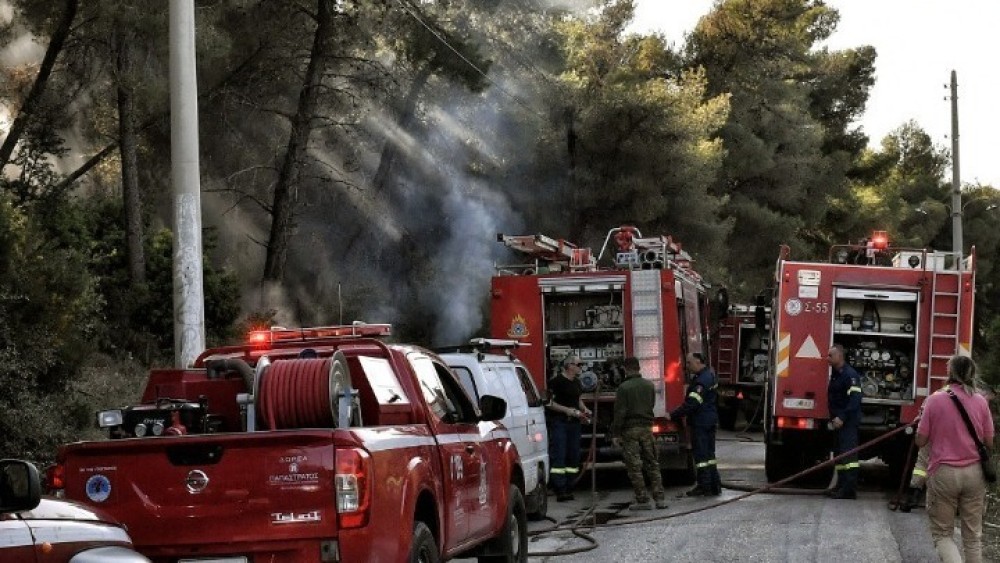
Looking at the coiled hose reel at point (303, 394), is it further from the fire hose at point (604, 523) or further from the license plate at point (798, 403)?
the license plate at point (798, 403)

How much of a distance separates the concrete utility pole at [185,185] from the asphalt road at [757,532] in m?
3.77

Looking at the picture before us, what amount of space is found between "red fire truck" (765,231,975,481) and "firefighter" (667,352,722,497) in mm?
999

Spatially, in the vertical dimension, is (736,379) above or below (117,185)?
below

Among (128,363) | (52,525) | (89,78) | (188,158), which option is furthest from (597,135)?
(52,525)

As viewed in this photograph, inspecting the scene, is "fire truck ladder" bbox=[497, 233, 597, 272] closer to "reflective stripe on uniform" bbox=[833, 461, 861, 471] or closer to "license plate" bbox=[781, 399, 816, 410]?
"license plate" bbox=[781, 399, 816, 410]

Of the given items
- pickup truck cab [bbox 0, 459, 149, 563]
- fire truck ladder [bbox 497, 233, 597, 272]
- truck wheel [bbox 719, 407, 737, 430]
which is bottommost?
truck wheel [bbox 719, 407, 737, 430]

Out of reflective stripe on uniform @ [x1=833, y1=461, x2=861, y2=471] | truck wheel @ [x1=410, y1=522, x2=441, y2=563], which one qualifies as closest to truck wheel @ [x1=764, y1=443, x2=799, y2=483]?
reflective stripe on uniform @ [x1=833, y1=461, x2=861, y2=471]

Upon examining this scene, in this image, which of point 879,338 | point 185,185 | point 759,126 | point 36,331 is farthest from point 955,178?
point 185,185

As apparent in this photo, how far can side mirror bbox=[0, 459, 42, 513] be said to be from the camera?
191 inches

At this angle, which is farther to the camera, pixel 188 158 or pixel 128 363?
pixel 128 363

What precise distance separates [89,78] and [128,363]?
5992 millimetres

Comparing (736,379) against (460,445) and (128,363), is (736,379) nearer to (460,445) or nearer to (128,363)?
(128,363)

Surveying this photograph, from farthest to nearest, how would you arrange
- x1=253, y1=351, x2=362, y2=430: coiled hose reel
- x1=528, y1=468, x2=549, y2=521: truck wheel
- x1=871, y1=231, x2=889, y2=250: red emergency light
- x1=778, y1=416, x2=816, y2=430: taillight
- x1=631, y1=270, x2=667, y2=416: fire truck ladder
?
x1=871, y1=231, x2=889, y2=250: red emergency light
x1=631, y1=270, x2=667, y2=416: fire truck ladder
x1=778, y1=416, x2=816, y2=430: taillight
x1=528, y1=468, x2=549, y2=521: truck wheel
x1=253, y1=351, x2=362, y2=430: coiled hose reel

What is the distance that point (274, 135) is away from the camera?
104ft
